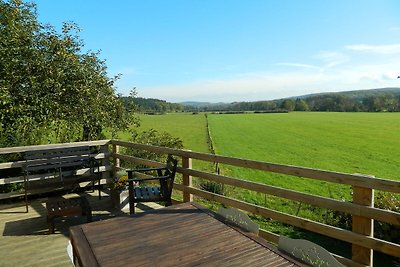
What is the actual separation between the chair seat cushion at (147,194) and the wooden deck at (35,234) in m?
1.10

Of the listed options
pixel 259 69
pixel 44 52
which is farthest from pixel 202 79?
pixel 44 52

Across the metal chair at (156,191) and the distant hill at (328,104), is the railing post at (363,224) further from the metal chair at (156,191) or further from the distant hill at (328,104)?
the distant hill at (328,104)

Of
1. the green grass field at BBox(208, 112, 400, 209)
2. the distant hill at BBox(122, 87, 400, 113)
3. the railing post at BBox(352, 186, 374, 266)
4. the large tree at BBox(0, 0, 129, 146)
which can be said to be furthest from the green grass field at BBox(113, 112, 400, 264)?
the distant hill at BBox(122, 87, 400, 113)

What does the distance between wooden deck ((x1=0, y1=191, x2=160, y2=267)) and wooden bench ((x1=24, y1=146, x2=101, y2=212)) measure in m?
0.37

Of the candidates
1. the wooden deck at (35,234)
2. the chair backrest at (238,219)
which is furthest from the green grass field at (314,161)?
the wooden deck at (35,234)

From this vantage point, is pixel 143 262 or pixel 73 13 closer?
pixel 143 262

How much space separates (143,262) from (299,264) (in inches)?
37.6

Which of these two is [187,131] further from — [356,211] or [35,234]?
[356,211]

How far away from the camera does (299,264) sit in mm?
2053

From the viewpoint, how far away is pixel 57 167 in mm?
6582

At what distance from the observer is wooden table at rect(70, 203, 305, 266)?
2.13 meters

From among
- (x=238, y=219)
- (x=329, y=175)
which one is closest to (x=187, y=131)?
(x=329, y=175)

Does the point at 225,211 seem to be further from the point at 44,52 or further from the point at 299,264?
the point at 44,52

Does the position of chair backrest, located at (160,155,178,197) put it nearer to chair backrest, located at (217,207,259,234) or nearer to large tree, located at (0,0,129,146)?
chair backrest, located at (217,207,259,234)
